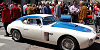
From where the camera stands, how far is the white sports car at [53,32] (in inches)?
191

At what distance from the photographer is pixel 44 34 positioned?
551 cm

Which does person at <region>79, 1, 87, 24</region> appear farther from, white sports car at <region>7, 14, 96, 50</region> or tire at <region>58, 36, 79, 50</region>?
tire at <region>58, 36, 79, 50</region>

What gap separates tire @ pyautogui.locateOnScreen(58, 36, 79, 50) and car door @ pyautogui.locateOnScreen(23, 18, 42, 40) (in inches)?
39.0

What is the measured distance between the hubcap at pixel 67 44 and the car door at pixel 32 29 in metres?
1.07

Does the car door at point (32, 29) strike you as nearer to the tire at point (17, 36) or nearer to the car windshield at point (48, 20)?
the car windshield at point (48, 20)

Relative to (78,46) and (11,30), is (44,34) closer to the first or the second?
(78,46)

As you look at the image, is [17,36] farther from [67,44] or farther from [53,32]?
[67,44]

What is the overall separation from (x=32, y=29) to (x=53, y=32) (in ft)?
3.32

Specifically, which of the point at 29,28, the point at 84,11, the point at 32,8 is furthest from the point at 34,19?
the point at 32,8

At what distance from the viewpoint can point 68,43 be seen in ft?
16.6

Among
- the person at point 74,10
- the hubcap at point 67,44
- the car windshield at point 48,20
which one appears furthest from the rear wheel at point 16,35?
the person at point 74,10

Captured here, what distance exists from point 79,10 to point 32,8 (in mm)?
3723

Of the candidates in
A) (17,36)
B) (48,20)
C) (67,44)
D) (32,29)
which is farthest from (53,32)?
(17,36)

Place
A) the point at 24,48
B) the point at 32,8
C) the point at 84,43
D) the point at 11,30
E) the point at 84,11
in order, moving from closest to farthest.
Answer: the point at 84,43, the point at 24,48, the point at 11,30, the point at 84,11, the point at 32,8
